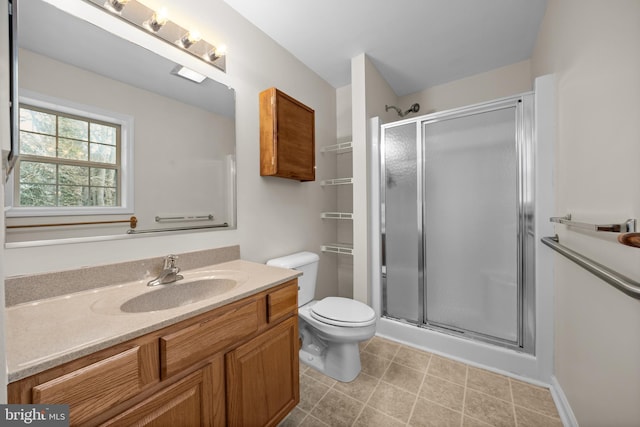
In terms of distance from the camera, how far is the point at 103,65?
1091 mm

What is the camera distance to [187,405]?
84 cm

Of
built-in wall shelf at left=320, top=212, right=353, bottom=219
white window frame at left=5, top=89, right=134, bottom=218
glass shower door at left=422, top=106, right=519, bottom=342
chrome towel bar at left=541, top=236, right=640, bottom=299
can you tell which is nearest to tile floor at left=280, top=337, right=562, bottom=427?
glass shower door at left=422, top=106, right=519, bottom=342

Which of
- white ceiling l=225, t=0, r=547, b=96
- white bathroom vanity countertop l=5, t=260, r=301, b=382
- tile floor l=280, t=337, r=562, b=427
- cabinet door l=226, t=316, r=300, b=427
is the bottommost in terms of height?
tile floor l=280, t=337, r=562, b=427

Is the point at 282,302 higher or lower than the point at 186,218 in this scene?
lower

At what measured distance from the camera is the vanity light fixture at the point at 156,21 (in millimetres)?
1232

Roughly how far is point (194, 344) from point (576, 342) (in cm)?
174

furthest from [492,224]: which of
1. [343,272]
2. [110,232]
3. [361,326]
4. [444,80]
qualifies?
[110,232]

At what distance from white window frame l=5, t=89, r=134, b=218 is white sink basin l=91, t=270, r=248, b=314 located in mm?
352

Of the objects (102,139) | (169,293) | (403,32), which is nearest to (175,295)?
(169,293)

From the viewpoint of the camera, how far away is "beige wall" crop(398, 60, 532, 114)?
90.1 inches

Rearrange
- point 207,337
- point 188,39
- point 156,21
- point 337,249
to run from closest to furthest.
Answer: point 207,337 → point 156,21 → point 188,39 → point 337,249

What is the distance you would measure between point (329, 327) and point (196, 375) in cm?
86

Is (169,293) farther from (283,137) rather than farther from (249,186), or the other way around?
(283,137)

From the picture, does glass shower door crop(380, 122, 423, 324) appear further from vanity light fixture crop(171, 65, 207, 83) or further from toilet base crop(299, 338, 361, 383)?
vanity light fixture crop(171, 65, 207, 83)
